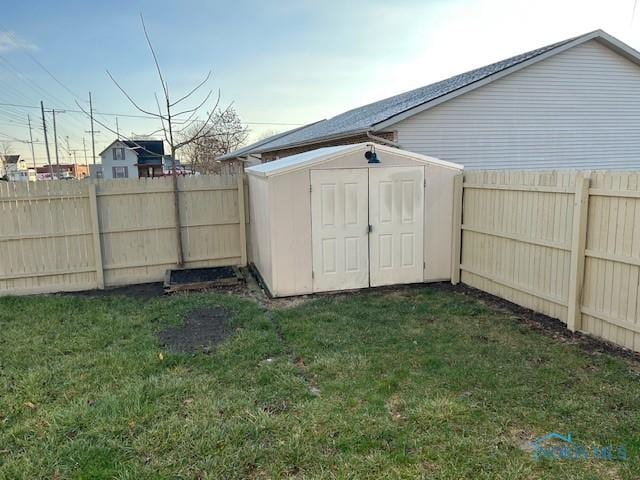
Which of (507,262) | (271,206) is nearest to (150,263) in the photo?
(271,206)

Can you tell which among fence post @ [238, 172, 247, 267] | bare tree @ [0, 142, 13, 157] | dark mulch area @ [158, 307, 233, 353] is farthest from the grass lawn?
bare tree @ [0, 142, 13, 157]

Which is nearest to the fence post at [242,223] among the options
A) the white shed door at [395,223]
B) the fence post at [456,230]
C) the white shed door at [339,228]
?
the white shed door at [339,228]

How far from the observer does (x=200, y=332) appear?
5.39m

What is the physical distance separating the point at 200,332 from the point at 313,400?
225 centimetres

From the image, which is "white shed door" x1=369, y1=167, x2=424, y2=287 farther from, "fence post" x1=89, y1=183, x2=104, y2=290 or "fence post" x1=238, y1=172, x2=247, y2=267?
"fence post" x1=89, y1=183, x2=104, y2=290

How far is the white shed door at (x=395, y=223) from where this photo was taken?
7.01 m

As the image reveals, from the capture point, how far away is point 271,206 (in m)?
6.60

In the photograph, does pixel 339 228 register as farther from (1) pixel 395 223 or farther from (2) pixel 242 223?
(2) pixel 242 223

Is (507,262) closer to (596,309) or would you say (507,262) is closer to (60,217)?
(596,309)

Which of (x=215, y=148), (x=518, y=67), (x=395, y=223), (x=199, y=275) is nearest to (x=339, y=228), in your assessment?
(x=395, y=223)

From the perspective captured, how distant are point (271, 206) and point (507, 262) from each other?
3492mm

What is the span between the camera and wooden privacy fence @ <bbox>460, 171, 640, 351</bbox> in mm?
4473

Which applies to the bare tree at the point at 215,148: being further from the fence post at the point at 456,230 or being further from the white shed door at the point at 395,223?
the fence post at the point at 456,230

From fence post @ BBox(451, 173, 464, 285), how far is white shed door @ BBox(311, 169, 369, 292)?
5.00 ft
